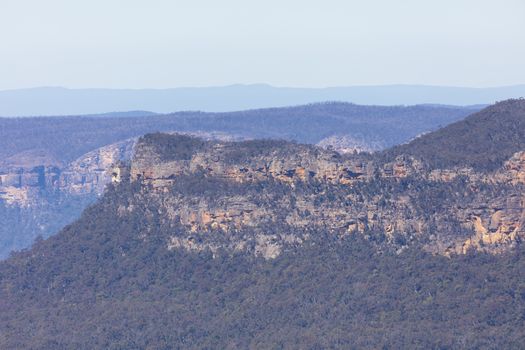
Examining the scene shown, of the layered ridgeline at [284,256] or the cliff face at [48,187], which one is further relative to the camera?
the cliff face at [48,187]

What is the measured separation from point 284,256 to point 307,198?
3.34 metres

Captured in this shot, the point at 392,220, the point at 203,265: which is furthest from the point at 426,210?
the point at 203,265

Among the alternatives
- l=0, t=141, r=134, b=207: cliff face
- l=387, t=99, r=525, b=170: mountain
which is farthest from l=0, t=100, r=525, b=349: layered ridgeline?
l=0, t=141, r=134, b=207: cliff face

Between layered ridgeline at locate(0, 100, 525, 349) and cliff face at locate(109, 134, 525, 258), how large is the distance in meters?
0.08

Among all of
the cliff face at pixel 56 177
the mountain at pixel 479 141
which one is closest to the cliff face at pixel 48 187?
the cliff face at pixel 56 177

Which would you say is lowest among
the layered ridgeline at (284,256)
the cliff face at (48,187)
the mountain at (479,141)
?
the cliff face at (48,187)

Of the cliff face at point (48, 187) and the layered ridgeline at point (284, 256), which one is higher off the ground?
the layered ridgeline at point (284, 256)

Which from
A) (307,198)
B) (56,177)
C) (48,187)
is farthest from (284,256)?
(56,177)

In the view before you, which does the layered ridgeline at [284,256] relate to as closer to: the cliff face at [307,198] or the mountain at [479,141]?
the cliff face at [307,198]

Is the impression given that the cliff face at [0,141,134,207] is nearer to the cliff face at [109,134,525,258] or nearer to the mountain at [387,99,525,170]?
the cliff face at [109,134,525,258]

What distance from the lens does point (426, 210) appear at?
86.5 metres

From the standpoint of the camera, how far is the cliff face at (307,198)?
84.6 metres

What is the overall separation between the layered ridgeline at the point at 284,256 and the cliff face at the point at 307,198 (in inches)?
3.2

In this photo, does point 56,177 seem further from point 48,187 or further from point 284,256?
point 284,256
